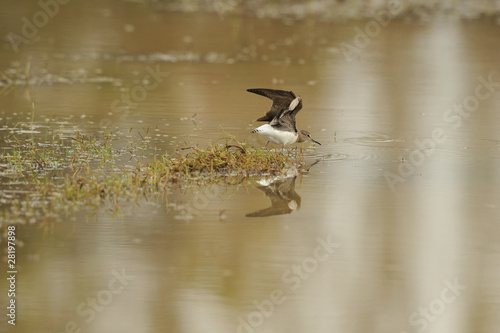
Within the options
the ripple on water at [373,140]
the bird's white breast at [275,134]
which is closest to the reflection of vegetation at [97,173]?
the bird's white breast at [275,134]

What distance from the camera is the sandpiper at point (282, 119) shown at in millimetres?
9117

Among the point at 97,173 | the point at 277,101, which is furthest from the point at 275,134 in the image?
the point at 97,173

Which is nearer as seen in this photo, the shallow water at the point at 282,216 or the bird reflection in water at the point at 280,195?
the shallow water at the point at 282,216

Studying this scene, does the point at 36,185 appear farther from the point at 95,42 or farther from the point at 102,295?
the point at 95,42

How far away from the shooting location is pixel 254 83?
14.4m

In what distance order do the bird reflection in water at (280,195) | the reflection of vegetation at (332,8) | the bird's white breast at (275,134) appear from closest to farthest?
the bird reflection in water at (280,195) → the bird's white breast at (275,134) → the reflection of vegetation at (332,8)

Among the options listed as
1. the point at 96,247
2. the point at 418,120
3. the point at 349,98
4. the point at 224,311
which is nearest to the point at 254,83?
the point at 349,98

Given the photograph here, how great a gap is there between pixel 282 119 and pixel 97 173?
5.93ft

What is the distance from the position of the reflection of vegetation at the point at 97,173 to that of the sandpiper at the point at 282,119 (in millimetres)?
157

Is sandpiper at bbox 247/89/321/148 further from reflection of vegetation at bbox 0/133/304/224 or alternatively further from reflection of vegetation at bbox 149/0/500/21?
reflection of vegetation at bbox 149/0/500/21

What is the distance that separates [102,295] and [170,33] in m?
14.6

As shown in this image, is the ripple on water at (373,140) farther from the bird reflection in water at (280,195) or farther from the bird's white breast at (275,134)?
the bird reflection in water at (280,195)

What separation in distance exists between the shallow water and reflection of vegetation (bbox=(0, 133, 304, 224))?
8.1 inches

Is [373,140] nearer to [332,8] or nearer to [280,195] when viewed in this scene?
[280,195]
